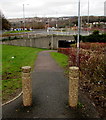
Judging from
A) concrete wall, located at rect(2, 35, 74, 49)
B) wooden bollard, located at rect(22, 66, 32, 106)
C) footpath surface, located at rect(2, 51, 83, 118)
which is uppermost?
concrete wall, located at rect(2, 35, 74, 49)

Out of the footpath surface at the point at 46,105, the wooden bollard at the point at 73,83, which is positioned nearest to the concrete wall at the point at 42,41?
the footpath surface at the point at 46,105

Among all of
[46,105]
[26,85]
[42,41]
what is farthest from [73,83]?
[42,41]

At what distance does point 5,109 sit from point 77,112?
8.20 feet

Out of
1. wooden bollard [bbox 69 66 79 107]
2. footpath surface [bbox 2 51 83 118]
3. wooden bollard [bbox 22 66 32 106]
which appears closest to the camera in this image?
footpath surface [bbox 2 51 83 118]

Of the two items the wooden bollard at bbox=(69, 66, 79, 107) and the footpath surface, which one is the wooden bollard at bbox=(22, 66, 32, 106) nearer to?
the footpath surface

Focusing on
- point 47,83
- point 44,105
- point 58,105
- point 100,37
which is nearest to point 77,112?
point 58,105

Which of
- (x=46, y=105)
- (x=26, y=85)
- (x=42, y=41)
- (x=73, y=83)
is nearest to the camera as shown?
(x=73, y=83)

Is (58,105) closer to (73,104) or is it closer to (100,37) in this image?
(73,104)

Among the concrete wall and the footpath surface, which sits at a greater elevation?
the concrete wall

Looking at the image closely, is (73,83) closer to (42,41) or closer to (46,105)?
(46,105)

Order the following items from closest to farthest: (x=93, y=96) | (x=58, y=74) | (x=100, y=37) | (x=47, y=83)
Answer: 1. (x=93, y=96)
2. (x=47, y=83)
3. (x=58, y=74)
4. (x=100, y=37)

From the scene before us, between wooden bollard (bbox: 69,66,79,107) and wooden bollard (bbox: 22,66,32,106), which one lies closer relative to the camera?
wooden bollard (bbox: 69,66,79,107)

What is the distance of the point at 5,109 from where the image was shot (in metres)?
5.57

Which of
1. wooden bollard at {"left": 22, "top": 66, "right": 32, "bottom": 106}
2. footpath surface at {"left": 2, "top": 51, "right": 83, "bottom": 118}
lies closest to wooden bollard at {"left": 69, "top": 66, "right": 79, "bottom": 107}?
footpath surface at {"left": 2, "top": 51, "right": 83, "bottom": 118}
